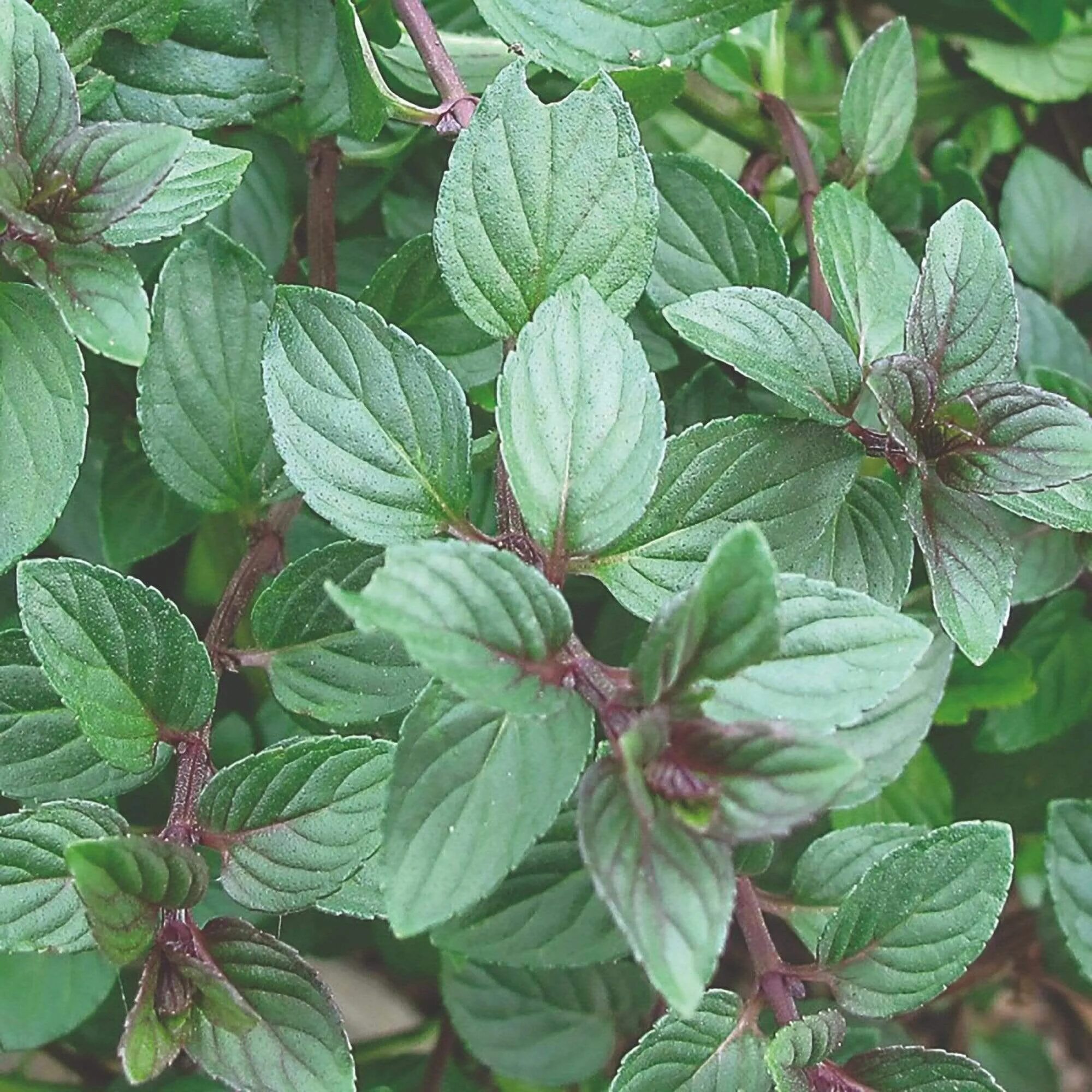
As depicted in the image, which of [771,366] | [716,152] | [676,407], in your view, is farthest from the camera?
Answer: [716,152]

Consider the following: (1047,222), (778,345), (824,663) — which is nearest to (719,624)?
(824,663)

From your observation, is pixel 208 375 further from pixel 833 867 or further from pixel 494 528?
pixel 833 867

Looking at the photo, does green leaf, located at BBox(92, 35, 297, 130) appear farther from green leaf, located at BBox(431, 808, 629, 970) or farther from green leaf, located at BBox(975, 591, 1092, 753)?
green leaf, located at BBox(975, 591, 1092, 753)

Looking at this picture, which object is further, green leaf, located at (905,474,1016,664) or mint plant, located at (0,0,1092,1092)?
green leaf, located at (905,474,1016,664)

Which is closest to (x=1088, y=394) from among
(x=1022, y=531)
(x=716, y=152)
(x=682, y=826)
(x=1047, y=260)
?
Answer: (x=1022, y=531)

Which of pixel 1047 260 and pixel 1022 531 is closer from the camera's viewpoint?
pixel 1022 531

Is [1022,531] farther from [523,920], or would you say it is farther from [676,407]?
[523,920]

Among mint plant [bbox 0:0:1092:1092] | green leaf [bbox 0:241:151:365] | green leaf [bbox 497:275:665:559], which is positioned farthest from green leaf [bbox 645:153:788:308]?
green leaf [bbox 0:241:151:365]
